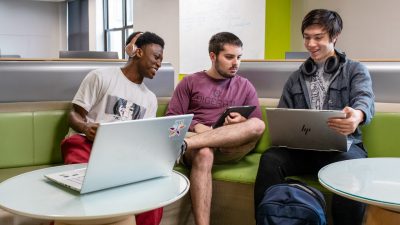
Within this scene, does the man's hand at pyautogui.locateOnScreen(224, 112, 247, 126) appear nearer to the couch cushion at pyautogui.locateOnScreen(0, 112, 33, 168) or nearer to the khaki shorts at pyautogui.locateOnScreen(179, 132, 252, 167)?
the khaki shorts at pyautogui.locateOnScreen(179, 132, 252, 167)

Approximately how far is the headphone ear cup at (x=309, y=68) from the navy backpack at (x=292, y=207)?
784mm

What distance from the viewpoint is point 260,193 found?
188 cm

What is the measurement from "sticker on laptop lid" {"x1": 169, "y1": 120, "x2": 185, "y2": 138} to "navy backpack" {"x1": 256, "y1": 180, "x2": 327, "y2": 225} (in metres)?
Answer: 0.44

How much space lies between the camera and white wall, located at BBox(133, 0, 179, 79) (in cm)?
596

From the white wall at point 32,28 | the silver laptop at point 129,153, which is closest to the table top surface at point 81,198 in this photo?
the silver laptop at point 129,153

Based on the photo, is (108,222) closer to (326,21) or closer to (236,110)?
(236,110)

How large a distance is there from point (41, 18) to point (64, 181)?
34.1 ft

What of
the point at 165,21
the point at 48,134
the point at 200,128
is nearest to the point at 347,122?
the point at 200,128

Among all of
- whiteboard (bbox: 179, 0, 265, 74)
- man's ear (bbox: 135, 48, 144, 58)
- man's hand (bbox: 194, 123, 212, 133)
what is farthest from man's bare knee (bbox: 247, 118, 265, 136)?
whiteboard (bbox: 179, 0, 265, 74)

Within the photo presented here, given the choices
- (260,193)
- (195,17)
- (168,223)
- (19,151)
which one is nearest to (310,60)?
(260,193)

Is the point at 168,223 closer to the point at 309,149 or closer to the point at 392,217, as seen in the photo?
the point at 309,149

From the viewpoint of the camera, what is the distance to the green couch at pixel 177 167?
213 cm

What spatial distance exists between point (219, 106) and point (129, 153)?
1.28m

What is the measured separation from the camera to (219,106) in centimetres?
244
